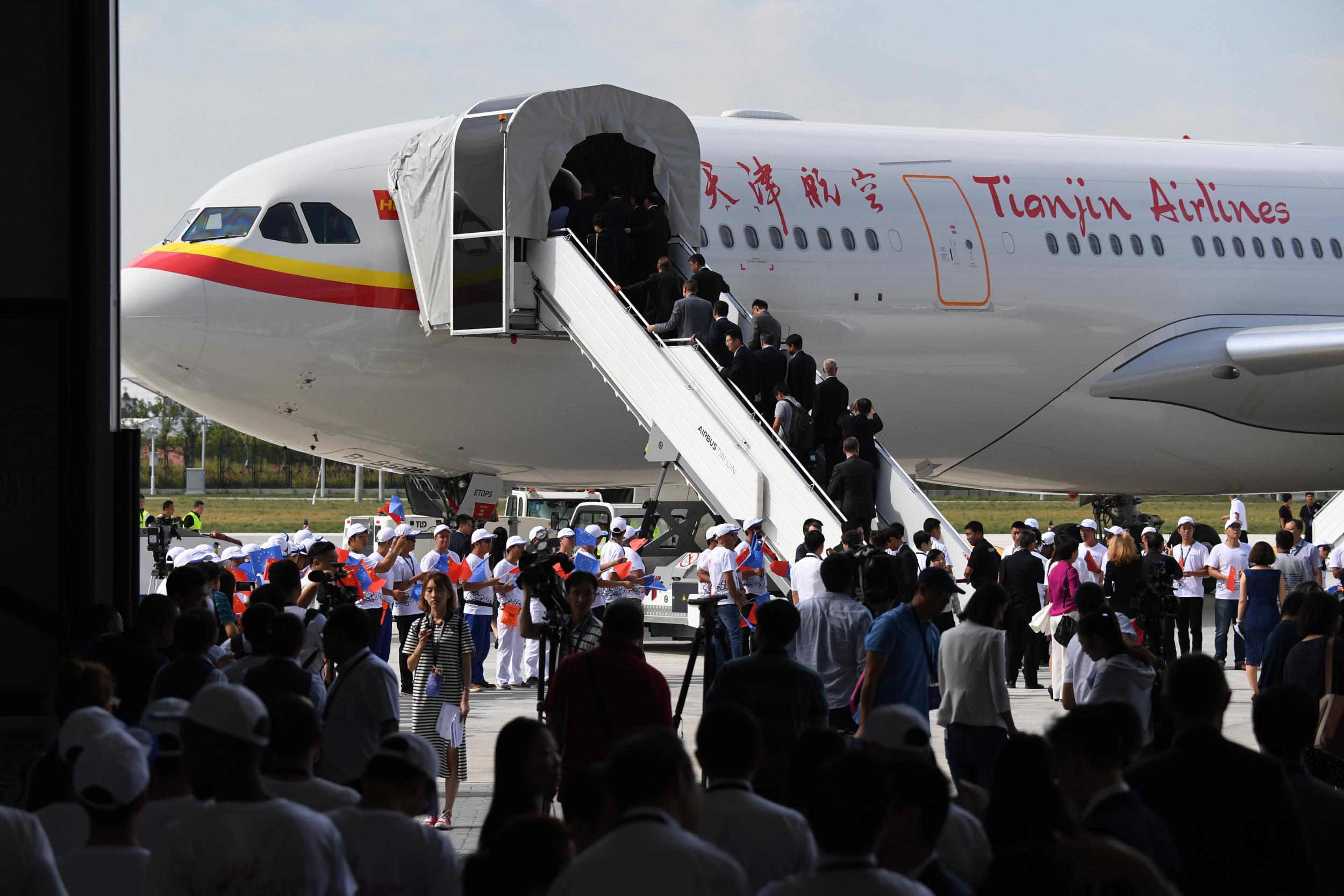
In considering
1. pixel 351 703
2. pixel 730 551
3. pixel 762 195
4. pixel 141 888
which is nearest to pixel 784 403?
pixel 730 551

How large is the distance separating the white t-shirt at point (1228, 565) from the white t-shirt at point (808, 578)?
19.2 feet

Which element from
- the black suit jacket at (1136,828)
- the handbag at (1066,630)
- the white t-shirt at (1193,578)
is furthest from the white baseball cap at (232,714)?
the white t-shirt at (1193,578)

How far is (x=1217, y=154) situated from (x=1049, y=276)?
3815mm

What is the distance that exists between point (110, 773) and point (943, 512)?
67.3 metres

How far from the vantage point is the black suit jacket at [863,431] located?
1402cm

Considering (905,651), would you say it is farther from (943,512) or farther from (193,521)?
(943,512)

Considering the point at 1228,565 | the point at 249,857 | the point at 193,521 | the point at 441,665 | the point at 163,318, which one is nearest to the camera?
the point at 249,857

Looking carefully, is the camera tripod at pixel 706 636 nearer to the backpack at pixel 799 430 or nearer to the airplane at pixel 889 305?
the backpack at pixel 799 430

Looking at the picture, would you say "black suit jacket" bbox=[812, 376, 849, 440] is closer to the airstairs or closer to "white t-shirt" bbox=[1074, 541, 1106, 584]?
the airstairs

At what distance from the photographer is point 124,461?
322 inches

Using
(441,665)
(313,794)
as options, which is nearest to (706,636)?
(441,665)

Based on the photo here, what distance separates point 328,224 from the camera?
16734 mm

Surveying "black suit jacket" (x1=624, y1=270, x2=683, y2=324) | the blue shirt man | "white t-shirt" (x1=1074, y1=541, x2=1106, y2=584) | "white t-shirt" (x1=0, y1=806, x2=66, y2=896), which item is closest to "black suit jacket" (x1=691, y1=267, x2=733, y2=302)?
"black suit jacket" (x1=624, y1=270, x2=683, y2=324)

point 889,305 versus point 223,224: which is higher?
point 223,224
